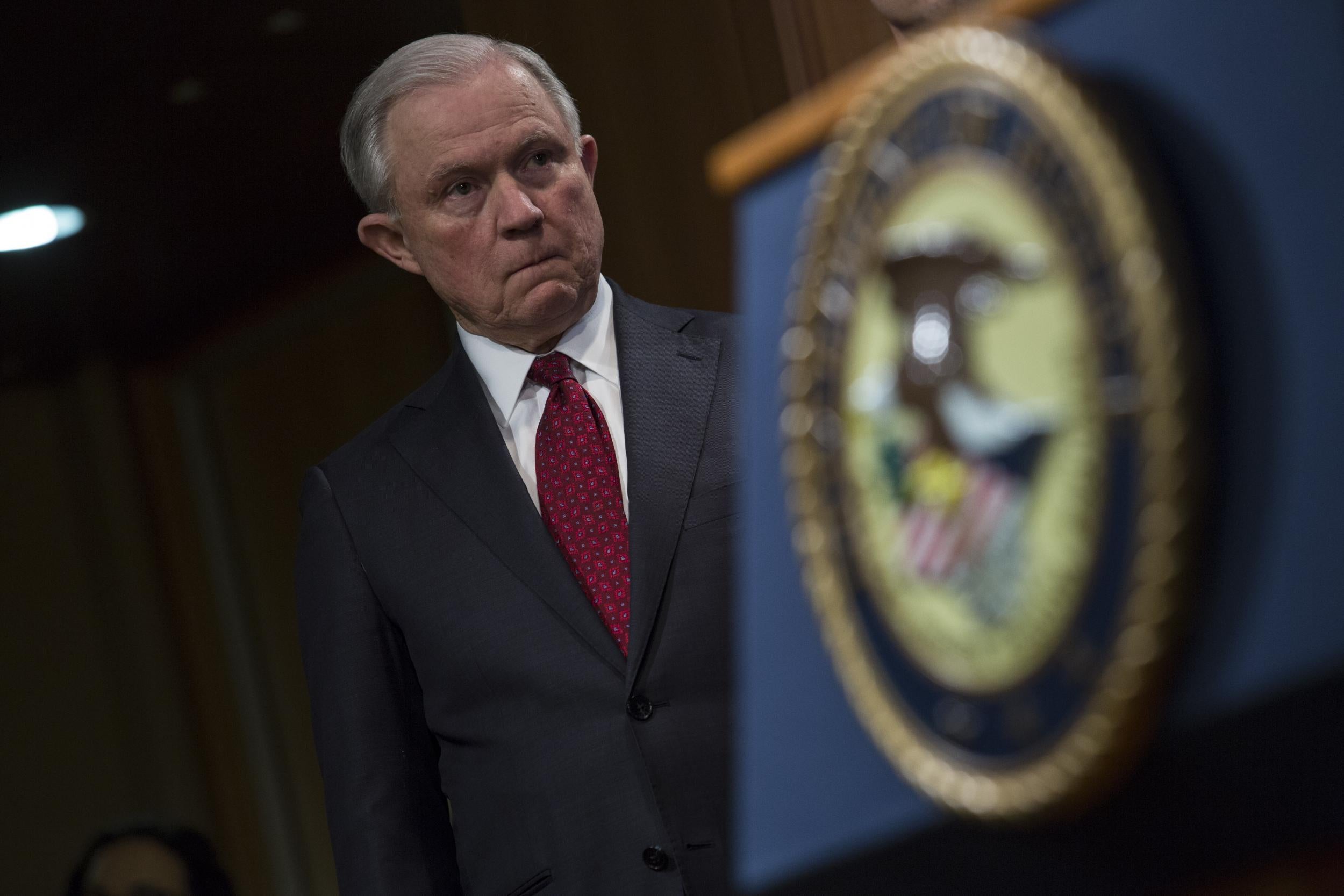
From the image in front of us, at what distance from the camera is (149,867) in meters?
3.37

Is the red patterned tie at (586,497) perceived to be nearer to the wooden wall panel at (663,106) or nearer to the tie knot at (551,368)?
the tie knot at (551,368)

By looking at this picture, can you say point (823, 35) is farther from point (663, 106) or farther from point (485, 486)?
point (485, 486)

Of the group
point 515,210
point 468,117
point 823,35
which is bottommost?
point 515,210

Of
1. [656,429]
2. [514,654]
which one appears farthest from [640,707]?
[656,429]

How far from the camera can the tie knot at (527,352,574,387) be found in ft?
4.83

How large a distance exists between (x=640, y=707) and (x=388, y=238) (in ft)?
1.94

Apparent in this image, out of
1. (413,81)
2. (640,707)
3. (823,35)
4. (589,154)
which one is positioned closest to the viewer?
(640,707)

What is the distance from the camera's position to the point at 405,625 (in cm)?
144

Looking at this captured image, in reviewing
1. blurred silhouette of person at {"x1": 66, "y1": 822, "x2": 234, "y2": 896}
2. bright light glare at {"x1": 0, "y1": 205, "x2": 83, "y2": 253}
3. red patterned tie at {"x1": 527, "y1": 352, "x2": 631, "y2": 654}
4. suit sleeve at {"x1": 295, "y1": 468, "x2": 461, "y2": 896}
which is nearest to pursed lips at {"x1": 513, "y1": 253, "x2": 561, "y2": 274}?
red patterned tie at {"x1": 527, "y1": 352, "x2": 631, "y2": 654}

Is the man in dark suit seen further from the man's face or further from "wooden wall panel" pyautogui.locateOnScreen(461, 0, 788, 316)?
"wooden wall panel" pyautogui.locateOnScreen(461, 0, 788, 316)

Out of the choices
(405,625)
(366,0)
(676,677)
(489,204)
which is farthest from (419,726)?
(366,0)

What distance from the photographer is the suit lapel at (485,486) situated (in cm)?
133

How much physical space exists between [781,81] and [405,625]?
3.45ft

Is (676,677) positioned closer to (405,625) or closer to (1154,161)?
(405,625)
